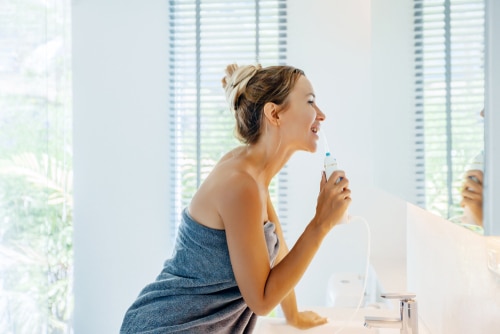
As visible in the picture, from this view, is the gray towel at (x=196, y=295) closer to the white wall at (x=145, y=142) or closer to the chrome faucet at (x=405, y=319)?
the chrome faucet at (x=405, y=319)

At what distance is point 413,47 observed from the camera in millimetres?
956

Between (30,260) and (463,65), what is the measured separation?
8.24 feet

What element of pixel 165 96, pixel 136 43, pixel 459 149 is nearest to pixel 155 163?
pixel 165 96

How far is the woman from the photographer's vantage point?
121 centimetres

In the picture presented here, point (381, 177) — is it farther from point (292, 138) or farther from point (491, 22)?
point (491, 22)

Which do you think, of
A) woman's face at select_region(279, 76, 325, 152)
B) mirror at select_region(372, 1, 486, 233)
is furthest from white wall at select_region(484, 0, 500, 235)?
woman's face at select_region(279, 76, 325, 152)

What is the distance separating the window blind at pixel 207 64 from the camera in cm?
282

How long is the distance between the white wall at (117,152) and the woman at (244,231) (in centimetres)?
161

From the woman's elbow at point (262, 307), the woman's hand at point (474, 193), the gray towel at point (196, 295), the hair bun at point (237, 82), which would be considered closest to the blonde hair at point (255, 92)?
the hair bun at point (237, 82)

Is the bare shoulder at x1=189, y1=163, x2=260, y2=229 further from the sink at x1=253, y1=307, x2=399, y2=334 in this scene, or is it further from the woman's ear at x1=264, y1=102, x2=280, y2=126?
the sink at x1=253, y1=307, x2=399, y2=334

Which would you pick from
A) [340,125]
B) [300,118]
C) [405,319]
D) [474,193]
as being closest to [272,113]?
[300,118]

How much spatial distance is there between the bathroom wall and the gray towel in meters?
0.40

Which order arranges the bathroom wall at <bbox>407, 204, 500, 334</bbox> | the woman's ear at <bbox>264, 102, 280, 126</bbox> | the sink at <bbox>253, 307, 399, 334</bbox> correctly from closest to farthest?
the bathroom wall at <bbox>407, 204, 500, 334</bbox>
the woman's ear at <bbox>264, 102, 280, 126</bbox>
the sink at <bbox>253, 307, 399, 334</bbox>

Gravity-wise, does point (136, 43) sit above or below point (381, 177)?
above
